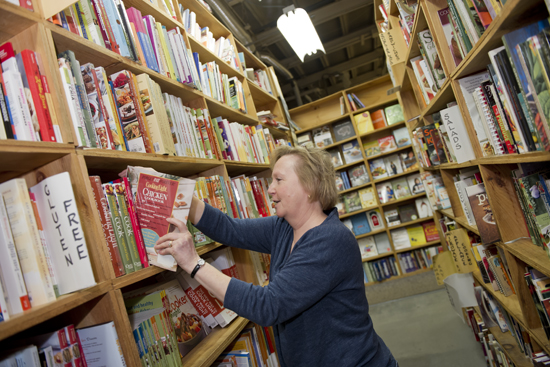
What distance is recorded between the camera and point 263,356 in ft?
5.65

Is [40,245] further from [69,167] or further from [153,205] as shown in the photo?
[153,205]

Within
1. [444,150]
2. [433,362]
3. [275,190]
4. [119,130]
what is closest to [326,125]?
[444,150]

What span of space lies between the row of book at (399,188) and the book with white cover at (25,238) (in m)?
4.47

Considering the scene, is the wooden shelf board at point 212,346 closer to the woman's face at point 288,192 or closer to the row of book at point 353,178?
the woman's face at point 288,192

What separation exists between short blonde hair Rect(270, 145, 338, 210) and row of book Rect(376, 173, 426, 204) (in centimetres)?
344

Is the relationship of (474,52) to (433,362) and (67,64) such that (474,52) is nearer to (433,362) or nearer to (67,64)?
(67,64)

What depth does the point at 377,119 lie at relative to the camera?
187 inches

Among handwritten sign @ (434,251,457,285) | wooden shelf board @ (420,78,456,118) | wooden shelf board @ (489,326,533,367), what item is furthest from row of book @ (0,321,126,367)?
handwritten sign @ (434,251,457,285)

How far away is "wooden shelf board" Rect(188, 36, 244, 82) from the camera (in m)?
2.01

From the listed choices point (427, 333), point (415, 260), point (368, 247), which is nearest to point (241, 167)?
point (427, 333)

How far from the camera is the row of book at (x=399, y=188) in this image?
463 cm

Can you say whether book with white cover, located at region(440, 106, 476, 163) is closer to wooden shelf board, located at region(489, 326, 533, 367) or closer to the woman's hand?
wooden shelf board, located at region(489, 326, 533, 367)

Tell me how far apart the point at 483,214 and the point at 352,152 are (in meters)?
3.24

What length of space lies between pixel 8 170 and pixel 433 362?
3.16m
